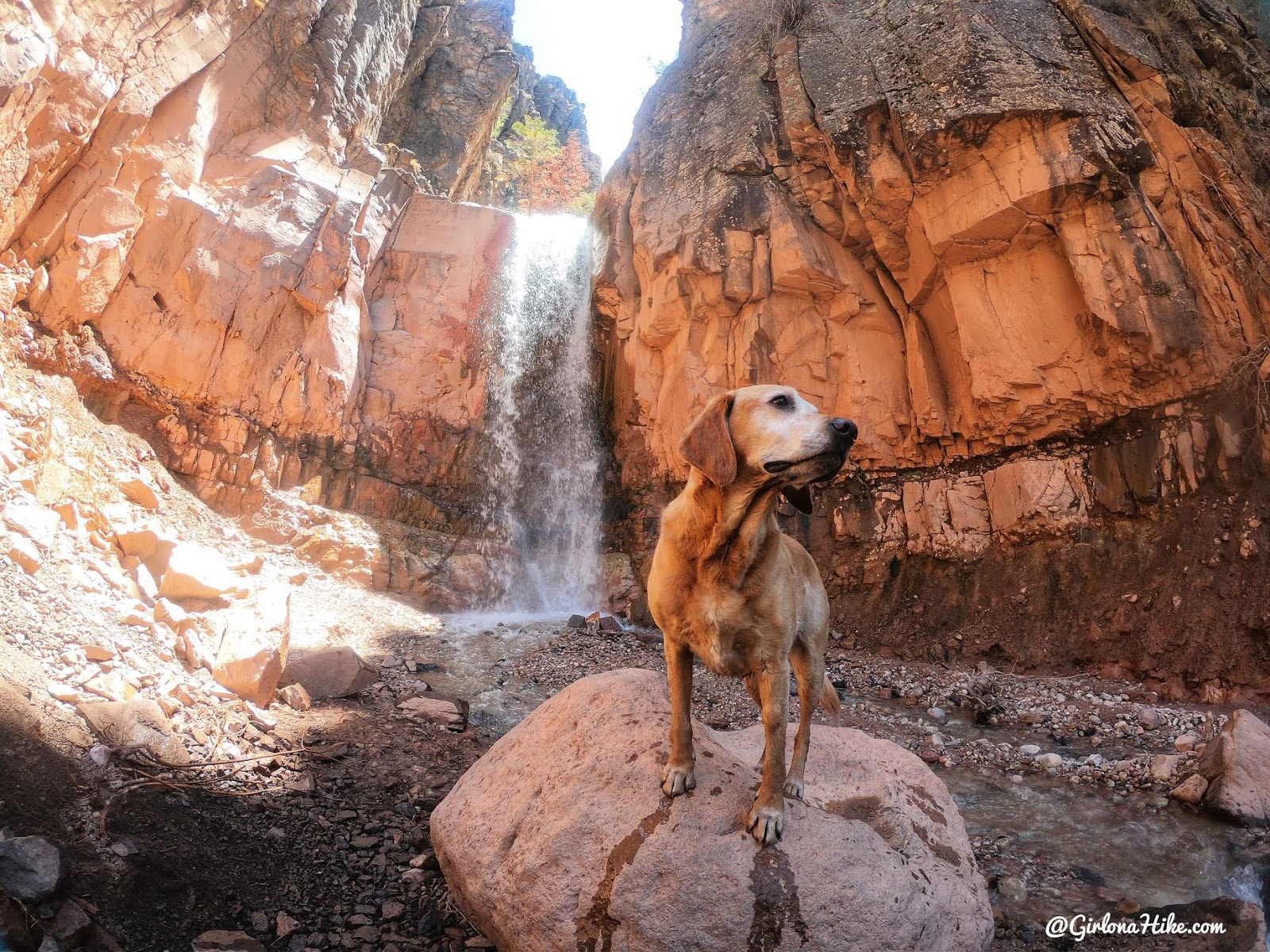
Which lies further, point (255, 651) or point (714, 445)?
point (255, 651)

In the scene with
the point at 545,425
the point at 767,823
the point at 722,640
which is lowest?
the point at 767,823

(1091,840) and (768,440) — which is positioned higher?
(768,440)

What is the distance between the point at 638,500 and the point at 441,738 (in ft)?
31.9

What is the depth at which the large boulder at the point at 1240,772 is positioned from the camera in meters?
4.79

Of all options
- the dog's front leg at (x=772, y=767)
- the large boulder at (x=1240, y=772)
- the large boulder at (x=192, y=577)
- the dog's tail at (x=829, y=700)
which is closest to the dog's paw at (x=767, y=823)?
the dog's front leg at (x=772, y=767)

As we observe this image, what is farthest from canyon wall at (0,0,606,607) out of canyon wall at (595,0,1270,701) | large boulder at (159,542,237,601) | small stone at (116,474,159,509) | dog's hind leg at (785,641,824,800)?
dog's hind leg at (785,641,824,800)

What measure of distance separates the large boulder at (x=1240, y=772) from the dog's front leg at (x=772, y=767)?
→ 4.15 metres

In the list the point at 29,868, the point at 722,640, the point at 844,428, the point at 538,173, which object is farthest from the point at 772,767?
the point at 538,173

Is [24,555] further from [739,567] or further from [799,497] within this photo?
[799,497]

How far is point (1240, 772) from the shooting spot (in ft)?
16.3

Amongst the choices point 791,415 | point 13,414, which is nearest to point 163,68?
point 13,414

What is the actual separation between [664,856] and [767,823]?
49 centimetres

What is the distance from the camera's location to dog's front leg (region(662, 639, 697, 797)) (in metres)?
3.19

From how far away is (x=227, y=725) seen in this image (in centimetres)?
515
